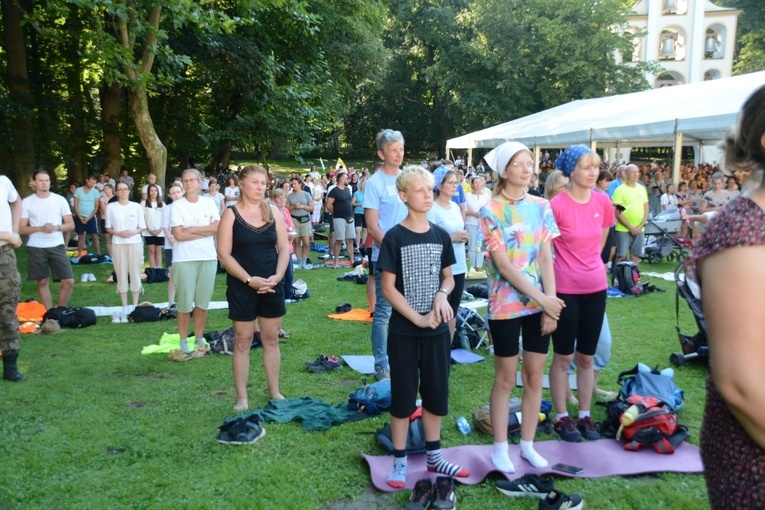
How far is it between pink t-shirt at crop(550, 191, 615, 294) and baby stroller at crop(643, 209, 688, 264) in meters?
8.26

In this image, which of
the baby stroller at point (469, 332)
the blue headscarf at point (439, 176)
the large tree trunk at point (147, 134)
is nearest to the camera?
the blue headscarf at point (439, 176)

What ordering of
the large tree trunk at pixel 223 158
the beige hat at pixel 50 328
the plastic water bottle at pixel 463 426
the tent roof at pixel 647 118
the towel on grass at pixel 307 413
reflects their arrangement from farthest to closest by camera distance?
the large tree trunk at pixel 223 158 < the tent roof at pixel 647 118 < the beige hat at pixel 50 328 < the towel on grass at pixel 307 413 < the plastic water bottle at pixel 463 426

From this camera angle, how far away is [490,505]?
11.2 ft

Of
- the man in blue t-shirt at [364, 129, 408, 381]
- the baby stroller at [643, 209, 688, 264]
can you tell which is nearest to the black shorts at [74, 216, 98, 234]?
the man in blue t-shirt at [364, 129, 408, 381]

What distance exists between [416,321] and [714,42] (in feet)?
181

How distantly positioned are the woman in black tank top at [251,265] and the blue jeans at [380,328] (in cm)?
85

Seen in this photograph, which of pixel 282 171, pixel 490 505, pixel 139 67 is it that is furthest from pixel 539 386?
pixel 282 171

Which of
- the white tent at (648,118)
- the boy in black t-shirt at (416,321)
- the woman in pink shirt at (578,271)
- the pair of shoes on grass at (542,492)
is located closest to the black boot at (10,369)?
the boy in black t-shirt at (416,321)

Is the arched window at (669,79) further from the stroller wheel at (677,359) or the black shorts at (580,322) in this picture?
the black shorts at (580,322)

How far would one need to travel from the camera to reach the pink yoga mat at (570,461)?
371 cm

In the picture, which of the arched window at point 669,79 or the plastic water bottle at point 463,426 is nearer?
the plastic water bottle at point 463,426

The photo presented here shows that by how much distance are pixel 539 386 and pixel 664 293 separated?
6.53 meters

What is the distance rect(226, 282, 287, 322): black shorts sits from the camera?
473 centimetres

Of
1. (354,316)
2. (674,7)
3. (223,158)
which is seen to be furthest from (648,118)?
(674,7)
